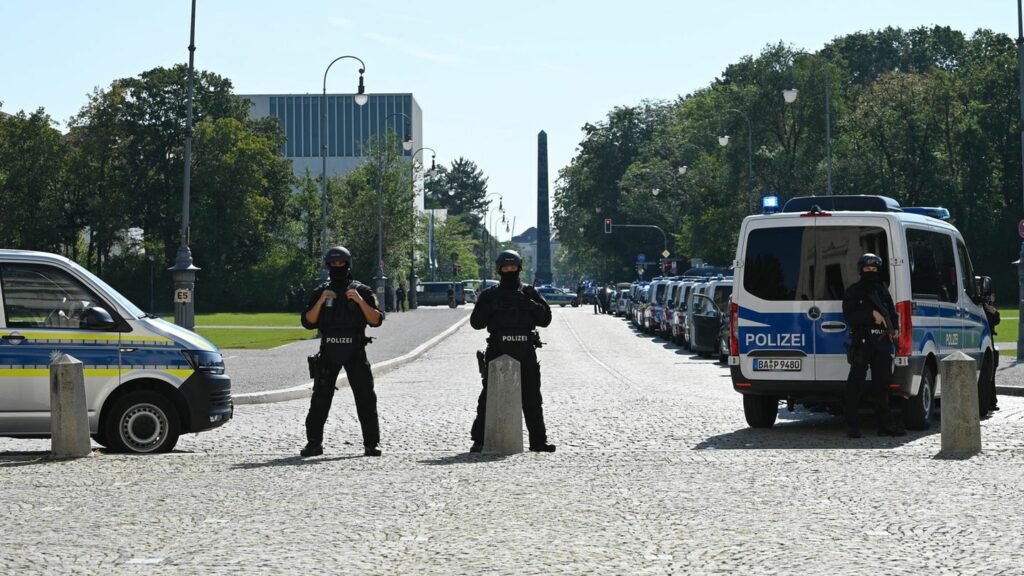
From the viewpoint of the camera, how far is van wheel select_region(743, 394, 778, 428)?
14992 mm

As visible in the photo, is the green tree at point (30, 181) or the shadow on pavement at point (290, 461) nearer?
the shadow on pavement at point (290, 461)

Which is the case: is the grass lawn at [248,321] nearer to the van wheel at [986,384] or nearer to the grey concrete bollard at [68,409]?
the van wheel at [986,384]

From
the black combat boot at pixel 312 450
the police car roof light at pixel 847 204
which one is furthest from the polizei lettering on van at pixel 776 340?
the black combat boot at pixel 312 450

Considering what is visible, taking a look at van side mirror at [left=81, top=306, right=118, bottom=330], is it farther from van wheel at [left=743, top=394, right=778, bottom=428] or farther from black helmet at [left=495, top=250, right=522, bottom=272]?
van wheel at [left=743, top=394, right=778, bottom=428]

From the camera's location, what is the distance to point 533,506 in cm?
866

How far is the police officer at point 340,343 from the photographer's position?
38.7 feet

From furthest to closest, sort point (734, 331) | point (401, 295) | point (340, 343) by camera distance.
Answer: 1. point (401, 295)
2. point (734, 331)
3. point (340, 343)

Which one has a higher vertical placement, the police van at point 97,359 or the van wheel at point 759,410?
the police van at point 97,359

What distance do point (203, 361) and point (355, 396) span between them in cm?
144

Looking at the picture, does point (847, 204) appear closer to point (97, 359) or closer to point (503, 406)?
point (503, 406)

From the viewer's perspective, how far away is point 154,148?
8169 cm

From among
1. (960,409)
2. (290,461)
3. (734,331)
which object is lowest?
(290,461)

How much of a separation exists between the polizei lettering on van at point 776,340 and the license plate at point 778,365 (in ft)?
0.49

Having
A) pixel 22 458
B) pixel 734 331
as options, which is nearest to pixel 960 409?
pixel 734 331
